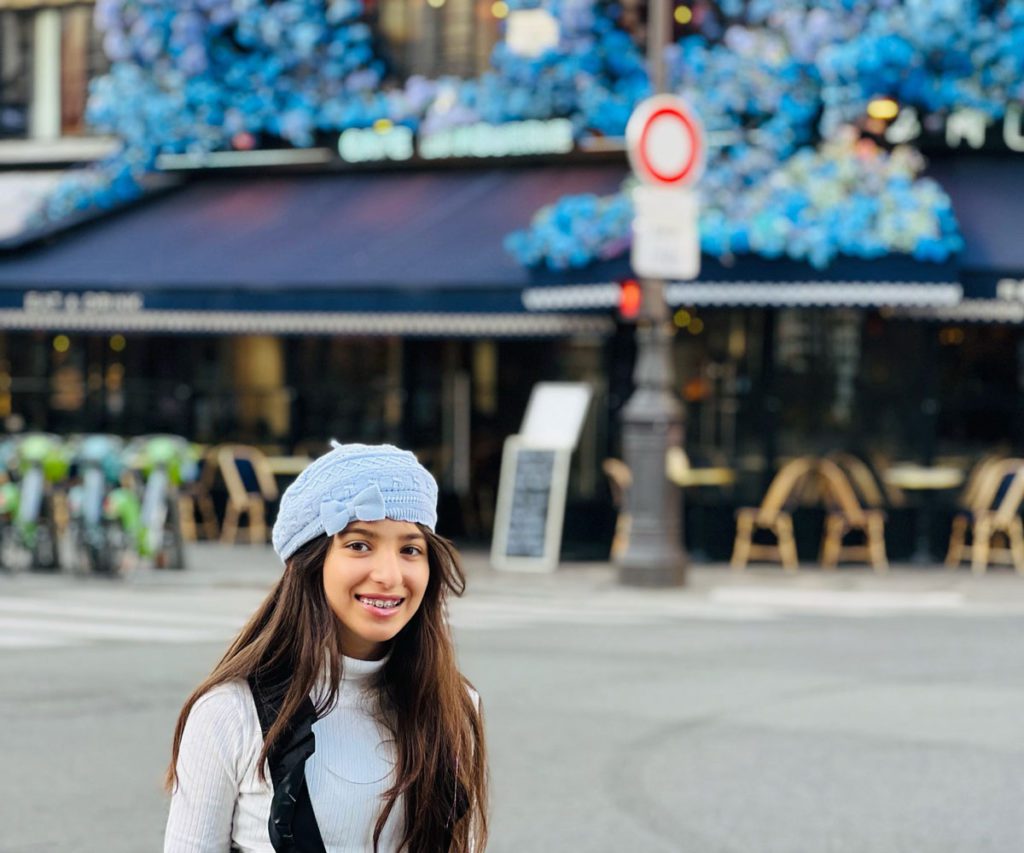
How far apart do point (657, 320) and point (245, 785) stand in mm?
12635

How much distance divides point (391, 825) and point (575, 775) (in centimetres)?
466

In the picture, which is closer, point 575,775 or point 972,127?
point 575,775

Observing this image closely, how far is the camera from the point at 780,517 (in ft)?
55.4

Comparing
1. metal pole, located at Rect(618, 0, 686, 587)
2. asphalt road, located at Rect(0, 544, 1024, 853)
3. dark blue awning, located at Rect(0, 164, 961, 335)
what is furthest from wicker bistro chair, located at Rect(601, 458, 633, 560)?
asphalt road, located at Rect(0, 544, 1024, 853)

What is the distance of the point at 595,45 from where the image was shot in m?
18.1

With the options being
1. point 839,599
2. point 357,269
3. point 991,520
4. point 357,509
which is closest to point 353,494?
point 357,509

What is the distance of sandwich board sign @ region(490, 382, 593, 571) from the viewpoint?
16.7m

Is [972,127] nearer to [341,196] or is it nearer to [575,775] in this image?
[341,196]

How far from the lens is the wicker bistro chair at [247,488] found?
62.0 ft

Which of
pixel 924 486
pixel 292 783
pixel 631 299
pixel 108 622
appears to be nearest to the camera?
pixel 292 783

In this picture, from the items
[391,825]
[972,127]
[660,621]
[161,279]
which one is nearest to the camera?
[391,825]

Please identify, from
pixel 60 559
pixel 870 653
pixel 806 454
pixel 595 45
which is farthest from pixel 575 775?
pixel 595 45

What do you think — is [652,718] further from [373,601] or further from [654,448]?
[654,448]

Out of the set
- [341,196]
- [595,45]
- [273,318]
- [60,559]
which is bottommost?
[60,559]
